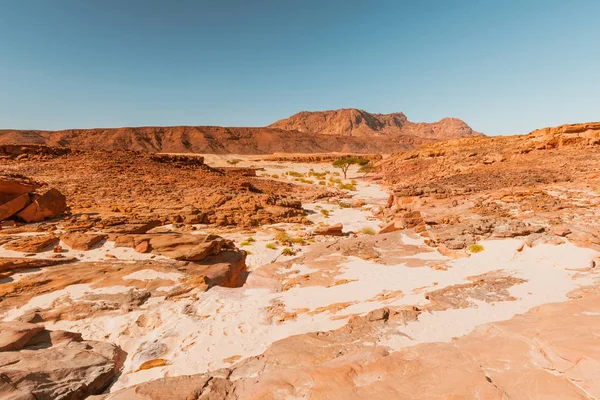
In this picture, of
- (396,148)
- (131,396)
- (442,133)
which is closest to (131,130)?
(396,148)

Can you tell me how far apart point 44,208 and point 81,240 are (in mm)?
4662

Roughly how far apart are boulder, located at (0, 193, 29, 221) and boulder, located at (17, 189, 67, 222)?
185mm

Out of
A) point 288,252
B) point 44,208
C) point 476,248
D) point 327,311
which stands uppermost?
point 44,208

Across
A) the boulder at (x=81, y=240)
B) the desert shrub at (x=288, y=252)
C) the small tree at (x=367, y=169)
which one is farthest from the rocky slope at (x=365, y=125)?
the boulder at (x=81, y=240)

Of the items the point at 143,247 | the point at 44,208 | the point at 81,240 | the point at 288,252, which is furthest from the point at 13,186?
the point at 288,252

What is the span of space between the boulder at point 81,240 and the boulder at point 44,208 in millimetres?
3520

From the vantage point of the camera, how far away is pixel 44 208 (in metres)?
12.2

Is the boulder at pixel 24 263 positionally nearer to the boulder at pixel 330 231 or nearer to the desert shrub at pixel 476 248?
the boulder at pixel 330 231

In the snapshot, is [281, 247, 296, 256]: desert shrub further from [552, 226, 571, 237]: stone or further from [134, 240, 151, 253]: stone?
[552, 226, 571, 237]: stone

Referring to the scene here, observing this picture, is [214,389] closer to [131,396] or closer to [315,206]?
[131,396]

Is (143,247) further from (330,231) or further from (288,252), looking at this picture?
(330,231)

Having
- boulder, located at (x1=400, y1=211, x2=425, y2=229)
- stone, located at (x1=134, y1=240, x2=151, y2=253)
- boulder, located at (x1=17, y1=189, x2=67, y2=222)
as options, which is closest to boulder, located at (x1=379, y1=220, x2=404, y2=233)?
boulder, located at (x1=400, y1=211, x2=425, y2=229)

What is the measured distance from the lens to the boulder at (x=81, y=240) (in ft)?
30.2

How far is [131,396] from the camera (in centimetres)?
375
